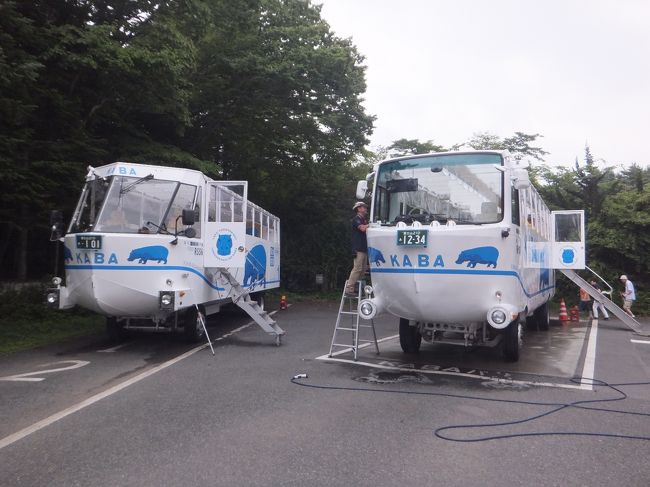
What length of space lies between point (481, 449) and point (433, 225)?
3584mm

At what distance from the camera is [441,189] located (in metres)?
8.11

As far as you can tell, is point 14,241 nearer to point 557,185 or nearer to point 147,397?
point 147,397

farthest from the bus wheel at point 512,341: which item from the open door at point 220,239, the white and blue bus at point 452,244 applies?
the open door at point 220,239

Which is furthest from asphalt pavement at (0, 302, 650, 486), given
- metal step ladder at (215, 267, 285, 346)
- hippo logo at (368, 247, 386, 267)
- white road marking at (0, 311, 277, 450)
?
hippo logo at (368, 247, 386, 267)

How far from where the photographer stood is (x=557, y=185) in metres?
25.5

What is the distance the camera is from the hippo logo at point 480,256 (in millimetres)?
7484

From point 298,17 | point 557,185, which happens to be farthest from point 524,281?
point 557,185

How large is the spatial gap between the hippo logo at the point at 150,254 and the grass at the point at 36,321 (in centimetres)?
345

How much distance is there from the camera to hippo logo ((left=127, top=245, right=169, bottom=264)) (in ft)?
31.1

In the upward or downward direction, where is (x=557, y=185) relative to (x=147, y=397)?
upward

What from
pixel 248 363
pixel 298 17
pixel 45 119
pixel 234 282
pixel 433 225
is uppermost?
pixel 298 17

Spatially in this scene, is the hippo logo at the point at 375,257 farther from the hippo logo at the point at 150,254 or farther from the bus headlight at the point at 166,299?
the hippo logo at the point at 150,254

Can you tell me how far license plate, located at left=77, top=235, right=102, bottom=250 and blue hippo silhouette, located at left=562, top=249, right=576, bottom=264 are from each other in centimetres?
1020

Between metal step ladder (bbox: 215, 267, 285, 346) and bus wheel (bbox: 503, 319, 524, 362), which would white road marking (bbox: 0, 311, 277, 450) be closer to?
metal step ladder (bbox: 215, 267, 285, 346)
